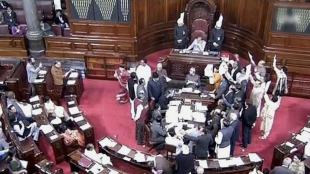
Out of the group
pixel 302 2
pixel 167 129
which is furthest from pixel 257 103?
pixel 302 2

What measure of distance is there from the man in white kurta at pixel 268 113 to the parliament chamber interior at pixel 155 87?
3 centimetres

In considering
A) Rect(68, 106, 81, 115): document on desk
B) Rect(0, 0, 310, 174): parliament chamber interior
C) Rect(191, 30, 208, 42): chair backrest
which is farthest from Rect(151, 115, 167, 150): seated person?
Rect(191, 30, 208, 42): chair backrest

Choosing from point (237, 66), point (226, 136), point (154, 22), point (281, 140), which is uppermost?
point (154, 22)

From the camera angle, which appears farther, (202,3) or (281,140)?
(202,3)

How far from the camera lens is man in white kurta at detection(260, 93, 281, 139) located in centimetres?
955

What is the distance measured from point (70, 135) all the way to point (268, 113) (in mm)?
4506

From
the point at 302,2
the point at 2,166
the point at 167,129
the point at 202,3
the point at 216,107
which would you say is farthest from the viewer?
the point at 202,3

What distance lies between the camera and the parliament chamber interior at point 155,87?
29.3 feet

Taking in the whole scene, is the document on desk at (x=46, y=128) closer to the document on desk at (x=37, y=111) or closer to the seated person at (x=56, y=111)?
the seated person at (x=56, y=111)

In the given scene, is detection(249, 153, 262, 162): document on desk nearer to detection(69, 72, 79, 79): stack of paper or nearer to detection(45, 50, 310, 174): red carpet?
detection(45, 50, 310, 174): red carpet

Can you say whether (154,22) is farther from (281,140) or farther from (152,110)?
(281,140)

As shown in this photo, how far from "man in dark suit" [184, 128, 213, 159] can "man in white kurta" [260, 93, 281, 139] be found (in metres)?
1.69

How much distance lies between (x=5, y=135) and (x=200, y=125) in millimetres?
4340

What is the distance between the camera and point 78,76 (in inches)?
460
